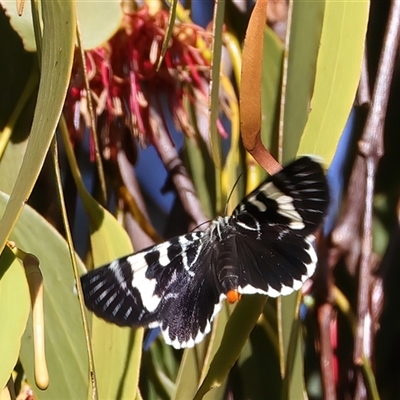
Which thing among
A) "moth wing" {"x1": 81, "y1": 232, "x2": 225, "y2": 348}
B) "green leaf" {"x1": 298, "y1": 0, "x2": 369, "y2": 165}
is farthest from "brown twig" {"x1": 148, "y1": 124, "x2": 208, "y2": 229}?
"green leaf" {"x1": 298, "y1": 0, "x2": 369, "y2": 165}

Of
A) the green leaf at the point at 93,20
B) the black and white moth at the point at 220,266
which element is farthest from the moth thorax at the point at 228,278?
the green leaf at the point at 93,20

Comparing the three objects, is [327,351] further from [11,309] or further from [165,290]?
[11,309]

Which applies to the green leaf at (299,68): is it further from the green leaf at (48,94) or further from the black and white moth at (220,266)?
the green leaf at (48,94)

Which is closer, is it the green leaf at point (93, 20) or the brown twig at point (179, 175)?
the green leaf at point (93, 20)

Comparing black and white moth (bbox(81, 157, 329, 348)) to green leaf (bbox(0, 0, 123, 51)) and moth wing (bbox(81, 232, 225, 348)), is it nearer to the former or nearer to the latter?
moth wing (bbox(81, 232, 225, 348))

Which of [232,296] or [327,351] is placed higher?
[232,296]

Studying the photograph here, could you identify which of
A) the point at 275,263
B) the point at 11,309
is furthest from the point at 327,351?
the point at 11,309
